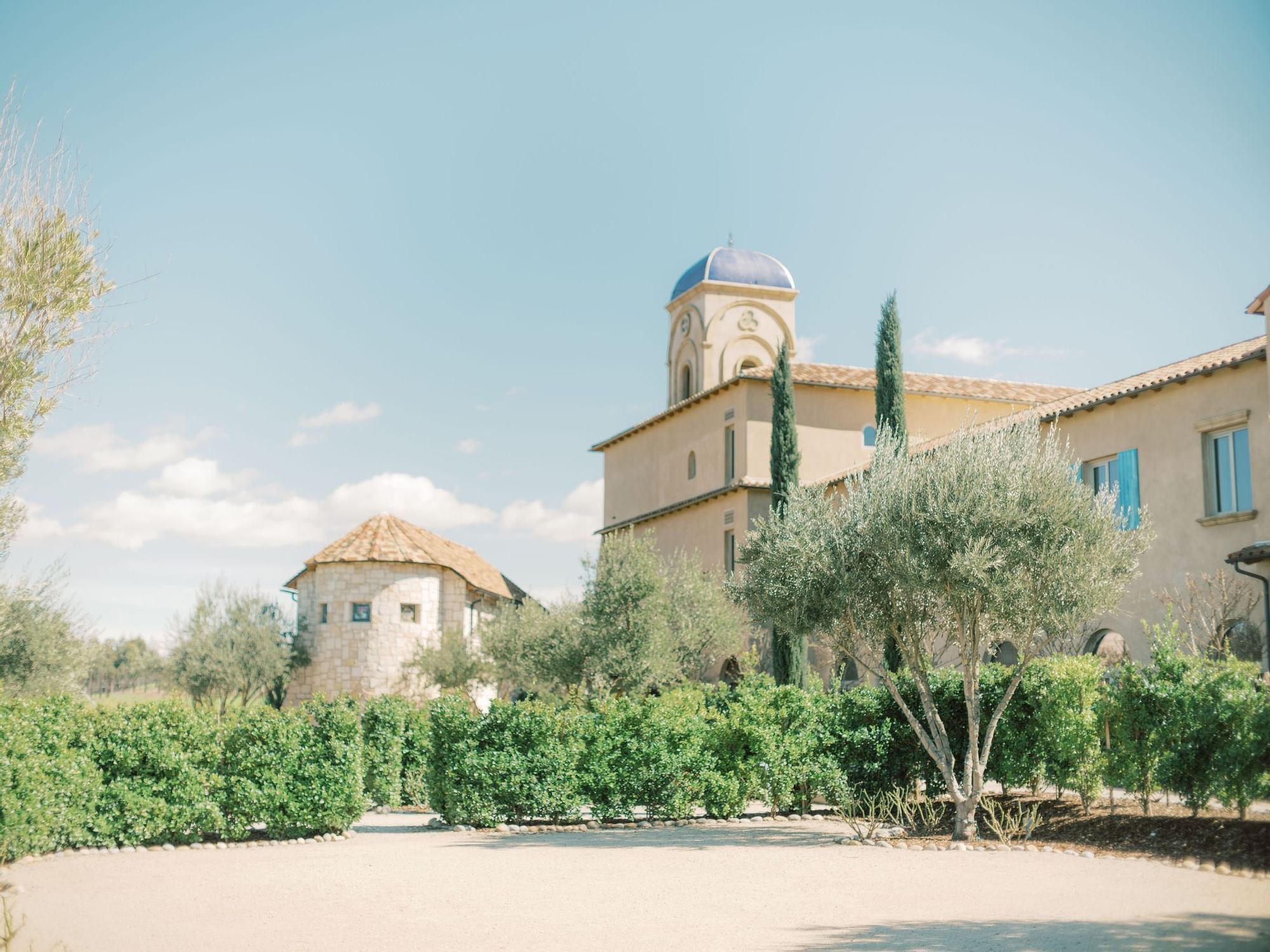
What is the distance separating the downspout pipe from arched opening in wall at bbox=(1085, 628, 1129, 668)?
2216 mm

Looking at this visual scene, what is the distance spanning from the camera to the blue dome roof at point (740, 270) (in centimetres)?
4694

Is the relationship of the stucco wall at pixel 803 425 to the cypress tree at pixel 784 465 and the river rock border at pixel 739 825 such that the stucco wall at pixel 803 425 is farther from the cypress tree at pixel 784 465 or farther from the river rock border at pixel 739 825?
the river rock border at pixel 739 825

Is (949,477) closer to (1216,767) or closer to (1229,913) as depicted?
(1216,767)

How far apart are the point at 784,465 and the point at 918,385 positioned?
10657mm

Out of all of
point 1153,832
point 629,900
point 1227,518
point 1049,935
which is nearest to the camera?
point 1049,935

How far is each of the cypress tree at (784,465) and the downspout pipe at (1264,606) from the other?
10807 millimetres

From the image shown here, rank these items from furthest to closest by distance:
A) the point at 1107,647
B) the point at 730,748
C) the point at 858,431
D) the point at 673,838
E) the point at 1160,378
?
1. the point at 858,431
2. the point at 1107,647
3. the point at 1160,378
4. the point at 730,748
5. the point at 673,838

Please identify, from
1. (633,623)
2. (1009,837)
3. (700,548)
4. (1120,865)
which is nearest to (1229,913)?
(1120,865)

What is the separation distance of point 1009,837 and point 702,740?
15.7 feet

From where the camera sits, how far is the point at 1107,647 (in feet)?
121

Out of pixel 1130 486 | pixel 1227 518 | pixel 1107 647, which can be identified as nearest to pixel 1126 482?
pixel 1130 486

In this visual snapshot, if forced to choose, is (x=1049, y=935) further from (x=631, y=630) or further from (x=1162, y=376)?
(x=631, y=630)

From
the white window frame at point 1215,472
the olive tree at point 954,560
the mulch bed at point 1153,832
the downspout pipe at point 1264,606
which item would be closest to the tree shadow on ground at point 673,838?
the mulch bed at point 1153,832

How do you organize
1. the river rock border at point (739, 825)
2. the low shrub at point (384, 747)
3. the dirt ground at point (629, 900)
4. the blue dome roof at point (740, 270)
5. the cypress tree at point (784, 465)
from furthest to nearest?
1. the blue dome roof at point (740, 270)
2. the cypress tree at point (784, 465)
3. the low shrub at point (384, 747)
4. the river rock border at point (739, 825)
5. the dirt ground at point (629, 900)
